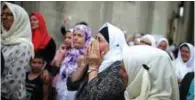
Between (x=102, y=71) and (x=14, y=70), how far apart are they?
1.04 metres

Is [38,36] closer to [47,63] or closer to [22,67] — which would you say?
[47,63]

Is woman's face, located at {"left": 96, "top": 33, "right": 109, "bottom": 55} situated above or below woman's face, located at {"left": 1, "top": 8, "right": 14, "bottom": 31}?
below

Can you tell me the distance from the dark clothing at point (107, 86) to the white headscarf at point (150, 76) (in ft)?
0.35

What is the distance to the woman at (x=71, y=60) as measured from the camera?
3.88 meters

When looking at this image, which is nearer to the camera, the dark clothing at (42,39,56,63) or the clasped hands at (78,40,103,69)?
the clasped hands at (78,40,103,69)

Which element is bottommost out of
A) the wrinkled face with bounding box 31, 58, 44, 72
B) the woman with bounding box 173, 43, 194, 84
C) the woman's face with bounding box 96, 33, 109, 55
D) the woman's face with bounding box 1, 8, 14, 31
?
the woman with bounding box 173, 43, 194, 84

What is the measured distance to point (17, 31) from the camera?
3.68 m

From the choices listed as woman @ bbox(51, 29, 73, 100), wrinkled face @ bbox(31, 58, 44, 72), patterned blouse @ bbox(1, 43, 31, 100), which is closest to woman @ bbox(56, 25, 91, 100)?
woman @ bbox(51, 29, 73, 100)

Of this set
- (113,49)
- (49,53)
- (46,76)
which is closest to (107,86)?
(113,49)

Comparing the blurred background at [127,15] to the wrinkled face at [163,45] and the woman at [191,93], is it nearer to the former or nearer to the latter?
the wrinkled face at [163,45]

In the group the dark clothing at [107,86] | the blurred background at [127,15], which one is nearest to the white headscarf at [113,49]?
the dark clothing at [107,86]

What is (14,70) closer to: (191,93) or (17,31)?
(17,31)

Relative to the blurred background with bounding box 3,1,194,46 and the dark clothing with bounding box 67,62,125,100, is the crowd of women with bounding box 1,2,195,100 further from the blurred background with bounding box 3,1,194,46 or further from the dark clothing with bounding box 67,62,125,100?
the blurred background with bounding box 3,1,194,46

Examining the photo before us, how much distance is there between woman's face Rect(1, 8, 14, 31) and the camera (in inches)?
146
